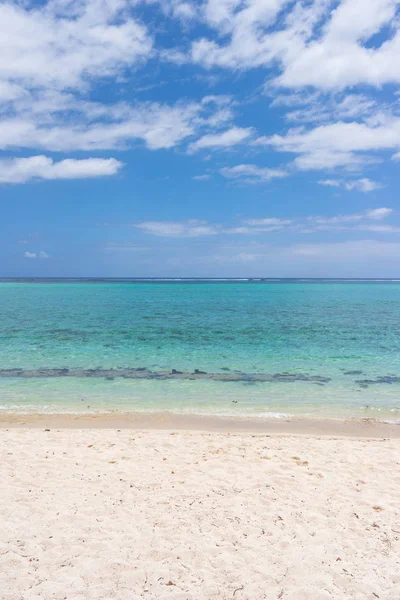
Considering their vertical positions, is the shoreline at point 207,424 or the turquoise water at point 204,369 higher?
the turquoise water at point 204,369

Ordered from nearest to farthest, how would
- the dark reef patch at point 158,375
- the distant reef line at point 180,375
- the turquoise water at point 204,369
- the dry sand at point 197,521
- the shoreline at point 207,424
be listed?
the dry sand at point 197,521 < the shoreline at point 207,424 < the turquoise water at point 204,369 < the distant reef line at point 180,375 < the dark reef patch at point 158,375

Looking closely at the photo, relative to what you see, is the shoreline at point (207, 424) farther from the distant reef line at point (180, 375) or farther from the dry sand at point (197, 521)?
the distant reef line at point (180, 375)

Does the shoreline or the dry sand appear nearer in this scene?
the dry sand

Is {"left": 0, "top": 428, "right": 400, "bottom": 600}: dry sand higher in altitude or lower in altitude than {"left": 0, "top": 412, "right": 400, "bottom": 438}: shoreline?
higher

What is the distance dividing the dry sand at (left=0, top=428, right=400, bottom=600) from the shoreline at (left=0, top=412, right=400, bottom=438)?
169 centimetres

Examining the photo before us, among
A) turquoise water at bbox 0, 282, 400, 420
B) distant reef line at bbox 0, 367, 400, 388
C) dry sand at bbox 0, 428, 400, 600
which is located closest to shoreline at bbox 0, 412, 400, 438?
turquoise water at bbox 0, 282, 400, 420

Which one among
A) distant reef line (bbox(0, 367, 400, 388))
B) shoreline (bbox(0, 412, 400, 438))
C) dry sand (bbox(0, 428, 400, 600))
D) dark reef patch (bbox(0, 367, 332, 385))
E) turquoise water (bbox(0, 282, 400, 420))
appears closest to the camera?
dry sand (bbox(0, 428, 400, 600))

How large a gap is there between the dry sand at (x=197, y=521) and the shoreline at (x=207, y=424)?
1687 mm

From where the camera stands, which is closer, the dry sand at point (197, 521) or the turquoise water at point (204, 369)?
the dry sand at point (197, 521)

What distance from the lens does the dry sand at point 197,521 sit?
4.98 m

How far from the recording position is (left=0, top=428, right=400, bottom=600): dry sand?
4.98 m

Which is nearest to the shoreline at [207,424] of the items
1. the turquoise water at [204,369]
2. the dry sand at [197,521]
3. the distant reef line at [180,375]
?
the turquoise water at [204,369]

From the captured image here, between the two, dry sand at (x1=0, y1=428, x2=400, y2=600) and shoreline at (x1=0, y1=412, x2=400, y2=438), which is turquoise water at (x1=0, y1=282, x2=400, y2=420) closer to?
shoreline at (x1=0, y1=412, x2=400, y2=438)

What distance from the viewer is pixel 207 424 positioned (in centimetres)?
1234
